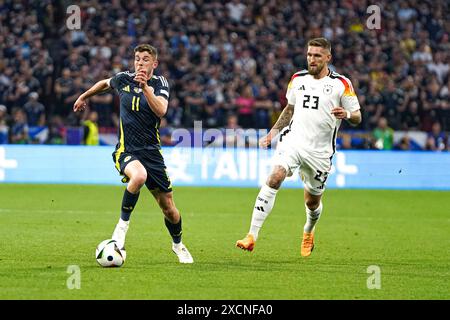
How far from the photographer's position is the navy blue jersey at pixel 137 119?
9664 mm

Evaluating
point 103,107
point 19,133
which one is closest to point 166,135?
point 103,107

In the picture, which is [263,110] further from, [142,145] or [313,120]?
[142,145]

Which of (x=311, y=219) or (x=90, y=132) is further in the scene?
(x=90, y=132)

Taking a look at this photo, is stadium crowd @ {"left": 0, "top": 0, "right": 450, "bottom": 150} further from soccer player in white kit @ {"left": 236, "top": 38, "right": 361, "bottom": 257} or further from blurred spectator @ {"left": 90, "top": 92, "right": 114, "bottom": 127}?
soccer player in white kit @ {"left": 236, "top": 38, "right": 361, "bottom": 257}

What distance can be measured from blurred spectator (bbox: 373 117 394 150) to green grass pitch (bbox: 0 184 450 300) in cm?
363

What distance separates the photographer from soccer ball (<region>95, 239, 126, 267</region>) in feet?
30.2

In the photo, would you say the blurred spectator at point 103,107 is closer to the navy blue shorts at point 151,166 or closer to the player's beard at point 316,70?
the player's beard at point 316,70

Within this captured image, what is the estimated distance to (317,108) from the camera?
412 inches

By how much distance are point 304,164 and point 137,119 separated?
80.3 inches

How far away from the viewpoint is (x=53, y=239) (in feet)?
38.6

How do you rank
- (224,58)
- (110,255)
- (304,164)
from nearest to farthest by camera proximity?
(110,255), (304,164), (224,58)

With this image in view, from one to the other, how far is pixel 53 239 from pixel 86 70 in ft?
43.5

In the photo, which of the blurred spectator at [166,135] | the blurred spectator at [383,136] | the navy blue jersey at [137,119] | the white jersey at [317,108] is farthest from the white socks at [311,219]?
the blurred spectator at [383,136]
